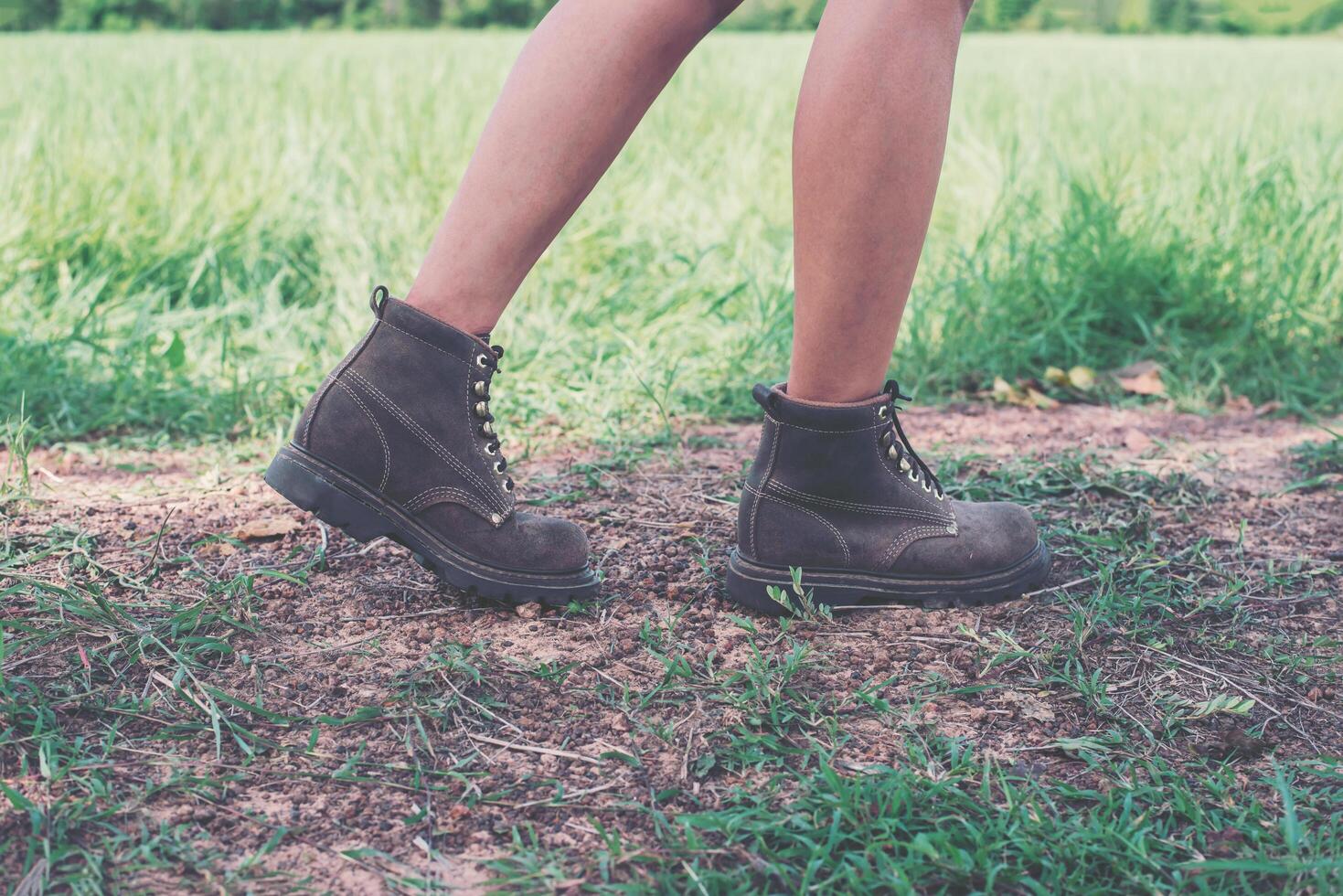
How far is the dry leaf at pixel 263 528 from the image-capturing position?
1.71 metres

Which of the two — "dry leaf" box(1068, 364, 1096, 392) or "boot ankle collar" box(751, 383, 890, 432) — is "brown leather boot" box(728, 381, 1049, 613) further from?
"dry leaf" box(1068, 364, 1096, 392)

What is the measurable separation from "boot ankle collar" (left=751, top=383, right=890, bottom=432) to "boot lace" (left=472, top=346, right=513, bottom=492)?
0.35 metres

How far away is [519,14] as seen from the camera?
32656 millimetres

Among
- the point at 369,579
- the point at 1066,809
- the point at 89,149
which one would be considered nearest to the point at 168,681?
the point at 369,579

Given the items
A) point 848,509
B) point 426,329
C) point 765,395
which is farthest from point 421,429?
point 848,509

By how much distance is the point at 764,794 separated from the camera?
3.59 ft

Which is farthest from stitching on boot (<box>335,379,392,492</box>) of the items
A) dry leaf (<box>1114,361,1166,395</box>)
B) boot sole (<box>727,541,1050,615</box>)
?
dry leaf (<box>1114,361,1166,395</box>)

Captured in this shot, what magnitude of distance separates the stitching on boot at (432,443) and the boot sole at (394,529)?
85mm

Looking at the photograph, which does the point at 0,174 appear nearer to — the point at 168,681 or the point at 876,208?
the point at 168,681

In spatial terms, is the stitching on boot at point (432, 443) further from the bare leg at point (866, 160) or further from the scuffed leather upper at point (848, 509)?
the bare leg at point (866, 160)

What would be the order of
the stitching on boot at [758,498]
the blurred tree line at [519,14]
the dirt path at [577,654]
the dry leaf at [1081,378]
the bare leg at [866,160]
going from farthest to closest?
the blurred tree line at [519,14] → the dry leaf at [1081,378] → the stitching on boot at [758,498] → the bare leg at [866,160] → the dirt path at [577,654]

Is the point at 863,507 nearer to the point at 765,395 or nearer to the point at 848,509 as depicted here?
the point at 848,509

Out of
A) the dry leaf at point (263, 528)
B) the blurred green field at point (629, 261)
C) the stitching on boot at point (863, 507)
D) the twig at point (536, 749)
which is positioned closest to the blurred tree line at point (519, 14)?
the blurred green field at point (629, 261)

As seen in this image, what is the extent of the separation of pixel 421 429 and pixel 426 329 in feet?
0.43
